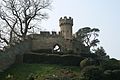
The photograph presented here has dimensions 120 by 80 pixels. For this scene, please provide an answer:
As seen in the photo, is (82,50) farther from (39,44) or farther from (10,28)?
(10,28)

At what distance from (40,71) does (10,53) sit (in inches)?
174

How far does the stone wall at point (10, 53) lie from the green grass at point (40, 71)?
Result: 27.4 inches

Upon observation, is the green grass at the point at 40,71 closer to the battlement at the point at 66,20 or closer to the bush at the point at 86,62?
the bush at the point at 86,62

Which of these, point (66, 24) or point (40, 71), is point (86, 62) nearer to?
point (40, 71)

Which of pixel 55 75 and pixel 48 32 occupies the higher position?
pixel 48 32

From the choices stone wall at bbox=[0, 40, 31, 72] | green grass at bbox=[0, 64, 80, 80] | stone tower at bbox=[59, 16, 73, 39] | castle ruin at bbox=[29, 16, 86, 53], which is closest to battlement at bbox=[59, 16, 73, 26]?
stone tower at bbox=[59, 16, 73, 39]

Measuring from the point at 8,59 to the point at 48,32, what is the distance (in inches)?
572

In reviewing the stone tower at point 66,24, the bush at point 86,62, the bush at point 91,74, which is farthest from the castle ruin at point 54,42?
the bush at point 91,74

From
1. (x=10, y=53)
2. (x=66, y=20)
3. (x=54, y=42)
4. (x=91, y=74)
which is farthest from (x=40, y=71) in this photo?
(x=66, y=20)

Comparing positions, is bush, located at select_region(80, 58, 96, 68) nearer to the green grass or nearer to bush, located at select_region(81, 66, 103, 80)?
the green grass

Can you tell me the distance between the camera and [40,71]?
1511 inches

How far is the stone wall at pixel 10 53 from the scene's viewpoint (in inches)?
1516

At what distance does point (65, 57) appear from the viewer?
43.5 metres

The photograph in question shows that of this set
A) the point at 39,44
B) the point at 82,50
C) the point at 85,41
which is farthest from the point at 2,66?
the point at 85,41
